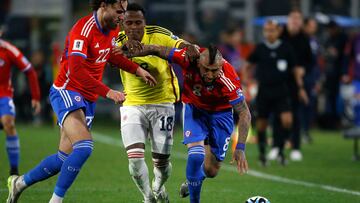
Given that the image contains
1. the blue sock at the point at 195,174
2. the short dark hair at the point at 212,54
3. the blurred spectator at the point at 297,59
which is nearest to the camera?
the short dark hair at the point at 212,54

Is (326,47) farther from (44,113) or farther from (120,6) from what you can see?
(120,6)

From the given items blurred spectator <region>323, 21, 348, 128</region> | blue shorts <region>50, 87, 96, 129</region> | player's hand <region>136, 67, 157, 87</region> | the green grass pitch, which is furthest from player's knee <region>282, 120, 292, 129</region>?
blurred spectator <region>323, 21, 348, 128</region>

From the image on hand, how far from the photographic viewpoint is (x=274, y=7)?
31.2 metres

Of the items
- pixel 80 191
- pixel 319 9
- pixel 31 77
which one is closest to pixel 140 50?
pixel 80 191

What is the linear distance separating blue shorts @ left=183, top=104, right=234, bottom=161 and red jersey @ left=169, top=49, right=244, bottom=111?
75 mm

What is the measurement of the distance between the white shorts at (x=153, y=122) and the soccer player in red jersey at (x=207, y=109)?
10.6 inches

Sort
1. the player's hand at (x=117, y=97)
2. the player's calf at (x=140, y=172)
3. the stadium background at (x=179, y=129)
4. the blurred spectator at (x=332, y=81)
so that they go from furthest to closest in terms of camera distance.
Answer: the blurred spectator at (x=332, y=81), the stadium background at (x=179, y=129), the player's calf at (x=140, y=172), the player's hand at (x=117, y=97)

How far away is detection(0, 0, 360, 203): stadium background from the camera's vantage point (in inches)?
532

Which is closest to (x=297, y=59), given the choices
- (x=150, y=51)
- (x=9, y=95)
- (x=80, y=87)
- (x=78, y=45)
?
(x=9, y=95)

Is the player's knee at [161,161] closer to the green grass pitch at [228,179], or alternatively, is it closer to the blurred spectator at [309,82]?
the green grass pitch at [228,179]

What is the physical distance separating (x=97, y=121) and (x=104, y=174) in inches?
605

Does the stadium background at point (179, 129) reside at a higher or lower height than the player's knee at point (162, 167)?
lower

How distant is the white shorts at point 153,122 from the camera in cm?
1194

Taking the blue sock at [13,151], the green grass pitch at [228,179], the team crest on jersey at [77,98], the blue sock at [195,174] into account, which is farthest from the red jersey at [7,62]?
the blue sock at [195,174]
